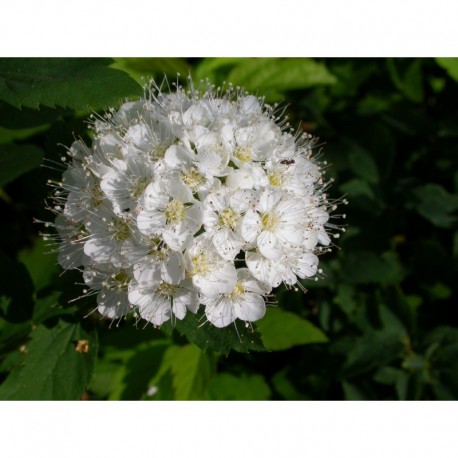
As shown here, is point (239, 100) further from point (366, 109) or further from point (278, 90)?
point (366, 109)

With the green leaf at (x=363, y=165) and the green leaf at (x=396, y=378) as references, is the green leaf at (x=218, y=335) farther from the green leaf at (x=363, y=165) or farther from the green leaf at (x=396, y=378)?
the green leaf at (x=363, y=165)

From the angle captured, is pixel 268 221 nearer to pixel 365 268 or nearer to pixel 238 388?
pixel 365 268

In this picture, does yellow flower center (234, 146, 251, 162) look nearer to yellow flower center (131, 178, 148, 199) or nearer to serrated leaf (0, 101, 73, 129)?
yellow flower center (131, 178, 148, 199)

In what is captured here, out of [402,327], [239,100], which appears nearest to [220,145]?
[239,100]

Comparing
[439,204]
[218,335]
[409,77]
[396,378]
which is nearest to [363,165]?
[439,204]

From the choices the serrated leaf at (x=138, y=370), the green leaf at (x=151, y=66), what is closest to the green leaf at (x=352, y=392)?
the serrated leaf at (x=138, y=370)

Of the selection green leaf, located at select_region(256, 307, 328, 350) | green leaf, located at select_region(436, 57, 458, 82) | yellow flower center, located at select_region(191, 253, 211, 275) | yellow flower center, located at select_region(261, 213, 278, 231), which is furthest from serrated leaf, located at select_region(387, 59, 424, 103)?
yellow flower center, located at select_region(191, 253, 211, 275)

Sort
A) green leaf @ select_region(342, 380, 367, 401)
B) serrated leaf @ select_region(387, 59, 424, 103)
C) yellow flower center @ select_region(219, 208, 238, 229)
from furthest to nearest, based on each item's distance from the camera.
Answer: serrated leaf @ select_region(387, 59, 424, 103)
green leaf @ select_region(342, 380, 367, 401)
yellow flower center @ select_region(219, 208, 238, 229)
